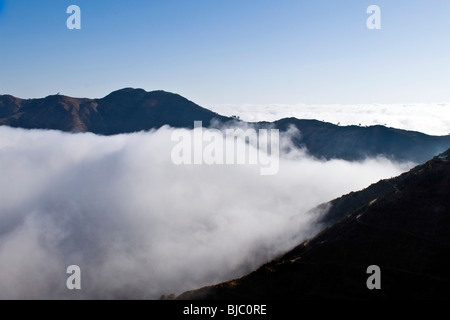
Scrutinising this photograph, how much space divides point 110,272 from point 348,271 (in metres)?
143

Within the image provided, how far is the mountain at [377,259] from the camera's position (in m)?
50.3

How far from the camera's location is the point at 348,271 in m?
54.9

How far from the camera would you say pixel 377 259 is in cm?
5559

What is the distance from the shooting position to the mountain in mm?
50312
